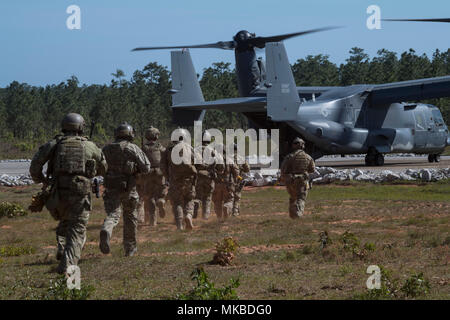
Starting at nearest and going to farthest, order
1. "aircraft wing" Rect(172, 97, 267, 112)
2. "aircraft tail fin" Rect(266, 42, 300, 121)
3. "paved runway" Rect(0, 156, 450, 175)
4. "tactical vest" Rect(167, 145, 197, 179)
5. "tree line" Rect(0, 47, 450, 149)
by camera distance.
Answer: "tactical vest" Rect(167, 145, 197, 179), "aircraft tail fin" Rect(266, 42, 300, 121), "aircraft wing" Rect(172, 97, 267, 112), "paved runway" Rect(0, 156, 450, 175), "tree line" Rect(0, 47, 450, 149)

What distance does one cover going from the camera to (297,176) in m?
15.9

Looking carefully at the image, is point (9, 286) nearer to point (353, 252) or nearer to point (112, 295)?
point (112, 295)

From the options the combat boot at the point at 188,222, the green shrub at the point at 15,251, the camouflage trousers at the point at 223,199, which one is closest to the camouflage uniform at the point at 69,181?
the green shrub at the point at 15,251

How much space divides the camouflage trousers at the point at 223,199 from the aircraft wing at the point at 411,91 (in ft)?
59.6

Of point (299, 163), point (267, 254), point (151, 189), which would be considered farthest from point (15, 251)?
point (299, 163)

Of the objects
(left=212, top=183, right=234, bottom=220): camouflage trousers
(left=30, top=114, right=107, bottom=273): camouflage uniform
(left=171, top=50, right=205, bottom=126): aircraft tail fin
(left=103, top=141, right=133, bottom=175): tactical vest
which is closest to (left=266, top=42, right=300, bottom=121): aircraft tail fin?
(left=171, top=50, right=205, bottom=126): aircraft tail fin

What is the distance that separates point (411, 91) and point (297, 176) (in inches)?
750

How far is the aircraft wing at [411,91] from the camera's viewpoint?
32.9 meters

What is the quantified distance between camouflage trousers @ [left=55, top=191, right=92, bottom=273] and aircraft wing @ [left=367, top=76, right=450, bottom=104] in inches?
1021

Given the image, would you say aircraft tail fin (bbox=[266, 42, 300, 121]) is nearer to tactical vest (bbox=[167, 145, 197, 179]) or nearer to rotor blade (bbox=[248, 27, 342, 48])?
rotor blade (bbox=[248, 27, 342, 48])

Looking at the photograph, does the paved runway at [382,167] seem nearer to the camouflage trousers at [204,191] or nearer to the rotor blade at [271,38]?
the rotor blade at [271,38]

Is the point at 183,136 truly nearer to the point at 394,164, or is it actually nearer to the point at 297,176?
the point at 297,176

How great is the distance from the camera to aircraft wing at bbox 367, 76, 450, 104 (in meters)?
32.9
